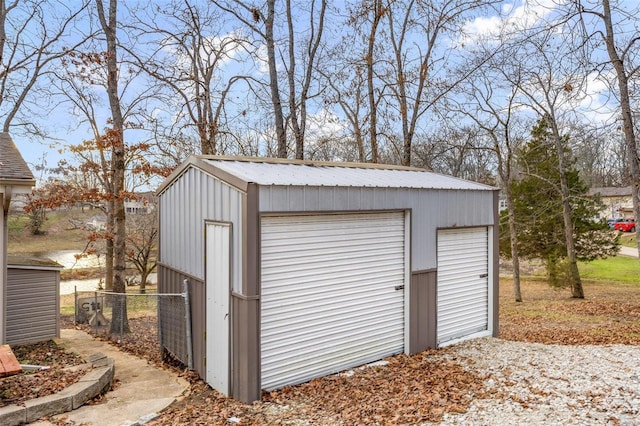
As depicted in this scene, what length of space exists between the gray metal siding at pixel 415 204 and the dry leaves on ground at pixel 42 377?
314 centimetres

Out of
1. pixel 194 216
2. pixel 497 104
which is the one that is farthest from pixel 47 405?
pixel 497 104

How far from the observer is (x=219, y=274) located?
5148 millimetres

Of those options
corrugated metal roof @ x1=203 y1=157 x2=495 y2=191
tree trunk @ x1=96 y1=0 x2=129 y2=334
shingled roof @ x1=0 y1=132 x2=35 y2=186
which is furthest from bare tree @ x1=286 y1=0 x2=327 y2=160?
shingled roof @ x1=0 y1=132 x2=35 y2=186

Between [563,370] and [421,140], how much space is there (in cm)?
1587

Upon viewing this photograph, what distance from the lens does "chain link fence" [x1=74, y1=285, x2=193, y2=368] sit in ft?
20.0

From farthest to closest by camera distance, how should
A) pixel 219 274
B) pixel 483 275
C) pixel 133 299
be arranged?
pixel 133 299 < pixel 483 275 < pixel 219 274

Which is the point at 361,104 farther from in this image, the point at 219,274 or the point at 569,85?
the point at 219,274

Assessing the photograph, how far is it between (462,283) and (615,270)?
65.8 ft

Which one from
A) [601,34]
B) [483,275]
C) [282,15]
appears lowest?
[483,275]

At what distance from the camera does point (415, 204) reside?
6312 millimetres

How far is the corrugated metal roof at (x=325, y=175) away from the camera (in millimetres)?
5145

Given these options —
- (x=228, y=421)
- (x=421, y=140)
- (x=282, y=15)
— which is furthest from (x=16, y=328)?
(x=421, y=140)

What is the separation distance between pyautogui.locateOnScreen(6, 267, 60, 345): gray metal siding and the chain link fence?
2.71ft

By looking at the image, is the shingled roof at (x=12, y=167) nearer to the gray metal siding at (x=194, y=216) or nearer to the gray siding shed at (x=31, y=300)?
the gray metal siding at (x=194, y=216)
